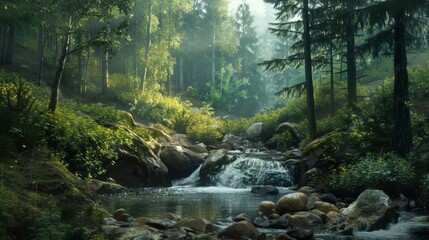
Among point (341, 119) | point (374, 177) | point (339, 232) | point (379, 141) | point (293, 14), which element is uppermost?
point (293, 14)

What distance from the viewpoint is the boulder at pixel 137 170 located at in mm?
15789

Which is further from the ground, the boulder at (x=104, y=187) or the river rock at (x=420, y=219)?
the boulder at (x=104, y=187)

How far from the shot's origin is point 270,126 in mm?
28625

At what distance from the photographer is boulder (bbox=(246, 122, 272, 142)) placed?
90.3ft

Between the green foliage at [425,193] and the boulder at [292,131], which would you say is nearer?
the green foliage at [425,193]

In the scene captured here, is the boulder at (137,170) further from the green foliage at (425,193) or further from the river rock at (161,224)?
the green foliage at (425,193)

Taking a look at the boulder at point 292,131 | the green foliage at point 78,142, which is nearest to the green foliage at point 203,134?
the boulder at point 292,131

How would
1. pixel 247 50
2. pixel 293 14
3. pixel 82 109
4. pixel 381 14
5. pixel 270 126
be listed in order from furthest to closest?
pixel 247 50, pixel 270 126, pixel 293 14, pixel 82 109, pixel 381 14

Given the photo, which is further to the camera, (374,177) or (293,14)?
(293,14)

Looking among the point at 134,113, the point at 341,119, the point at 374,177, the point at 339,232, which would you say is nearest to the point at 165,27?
the point at 134,113

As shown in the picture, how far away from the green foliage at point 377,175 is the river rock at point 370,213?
2.40m

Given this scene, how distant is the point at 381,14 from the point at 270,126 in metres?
17.7

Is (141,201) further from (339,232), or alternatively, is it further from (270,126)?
(270,126)

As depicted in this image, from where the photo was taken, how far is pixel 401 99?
12734 mm
